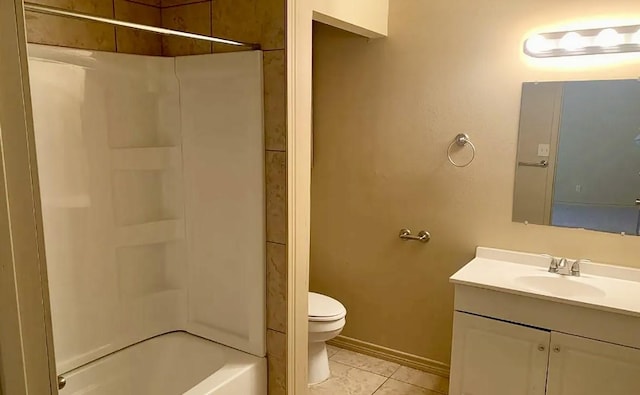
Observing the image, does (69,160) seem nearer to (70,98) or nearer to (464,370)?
(70,98)

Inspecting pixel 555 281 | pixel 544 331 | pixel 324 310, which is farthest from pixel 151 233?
pixel 555 281

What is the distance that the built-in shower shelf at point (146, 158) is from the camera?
78.9 inches

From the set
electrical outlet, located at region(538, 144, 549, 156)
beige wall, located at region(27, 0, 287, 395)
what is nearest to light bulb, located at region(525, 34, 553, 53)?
electrical outlet, located at region(538, 144, 549, 156)

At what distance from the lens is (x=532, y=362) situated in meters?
2.11

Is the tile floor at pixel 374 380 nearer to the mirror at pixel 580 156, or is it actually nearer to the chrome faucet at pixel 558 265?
the chrome faucet at pixel 558 265

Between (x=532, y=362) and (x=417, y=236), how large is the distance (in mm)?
916

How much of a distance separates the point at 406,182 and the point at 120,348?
1701 millimetres

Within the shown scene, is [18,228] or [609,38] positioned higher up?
[609,38]

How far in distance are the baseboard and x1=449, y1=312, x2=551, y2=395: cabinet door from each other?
503mm

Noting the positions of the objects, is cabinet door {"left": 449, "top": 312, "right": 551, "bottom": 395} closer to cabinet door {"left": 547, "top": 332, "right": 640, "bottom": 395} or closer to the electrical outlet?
cabinet door {"left": 547, "top": 332, "right": 640, "bottom": 395}

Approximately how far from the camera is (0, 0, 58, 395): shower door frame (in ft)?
2.00

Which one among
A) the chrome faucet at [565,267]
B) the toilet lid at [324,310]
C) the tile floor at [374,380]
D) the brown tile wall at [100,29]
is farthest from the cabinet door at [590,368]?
the brown tile wall at [100,29]

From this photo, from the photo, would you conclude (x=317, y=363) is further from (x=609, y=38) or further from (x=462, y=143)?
(x=609, y=38)

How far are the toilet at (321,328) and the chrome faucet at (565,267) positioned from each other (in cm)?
111
